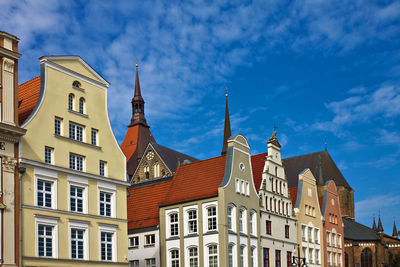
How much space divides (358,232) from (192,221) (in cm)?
5778

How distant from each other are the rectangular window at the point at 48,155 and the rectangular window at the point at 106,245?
6458mm

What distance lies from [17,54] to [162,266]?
23.7m

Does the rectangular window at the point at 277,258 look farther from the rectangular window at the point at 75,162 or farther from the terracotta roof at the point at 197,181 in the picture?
the rectangular window at the point at 75,162

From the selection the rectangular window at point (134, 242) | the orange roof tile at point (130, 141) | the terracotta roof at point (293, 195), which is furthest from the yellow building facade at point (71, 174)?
the orange roof tile at point (130, 141)

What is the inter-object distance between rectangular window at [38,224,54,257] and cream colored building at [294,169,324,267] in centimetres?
3154

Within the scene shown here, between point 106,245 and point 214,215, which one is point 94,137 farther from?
point 214,215

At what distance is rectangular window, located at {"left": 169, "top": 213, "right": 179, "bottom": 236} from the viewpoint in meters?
51.1

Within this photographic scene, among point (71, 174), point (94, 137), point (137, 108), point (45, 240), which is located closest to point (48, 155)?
point (71, 174)

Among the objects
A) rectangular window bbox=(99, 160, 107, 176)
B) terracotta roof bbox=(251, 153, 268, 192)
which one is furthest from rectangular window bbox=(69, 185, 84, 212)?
terracotta roof bbox=(251, 153, 268, 192)

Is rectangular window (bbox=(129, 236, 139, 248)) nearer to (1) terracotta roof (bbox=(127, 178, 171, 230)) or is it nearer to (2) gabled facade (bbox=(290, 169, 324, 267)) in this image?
(1) terracotta roof (bbox=(127, 178, 171, 230))

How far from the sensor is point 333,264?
69.6 metres

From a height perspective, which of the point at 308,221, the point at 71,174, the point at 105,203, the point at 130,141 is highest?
the point at 130,141

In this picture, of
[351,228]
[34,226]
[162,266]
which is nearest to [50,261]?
[34,226]

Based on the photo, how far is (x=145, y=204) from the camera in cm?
5569
